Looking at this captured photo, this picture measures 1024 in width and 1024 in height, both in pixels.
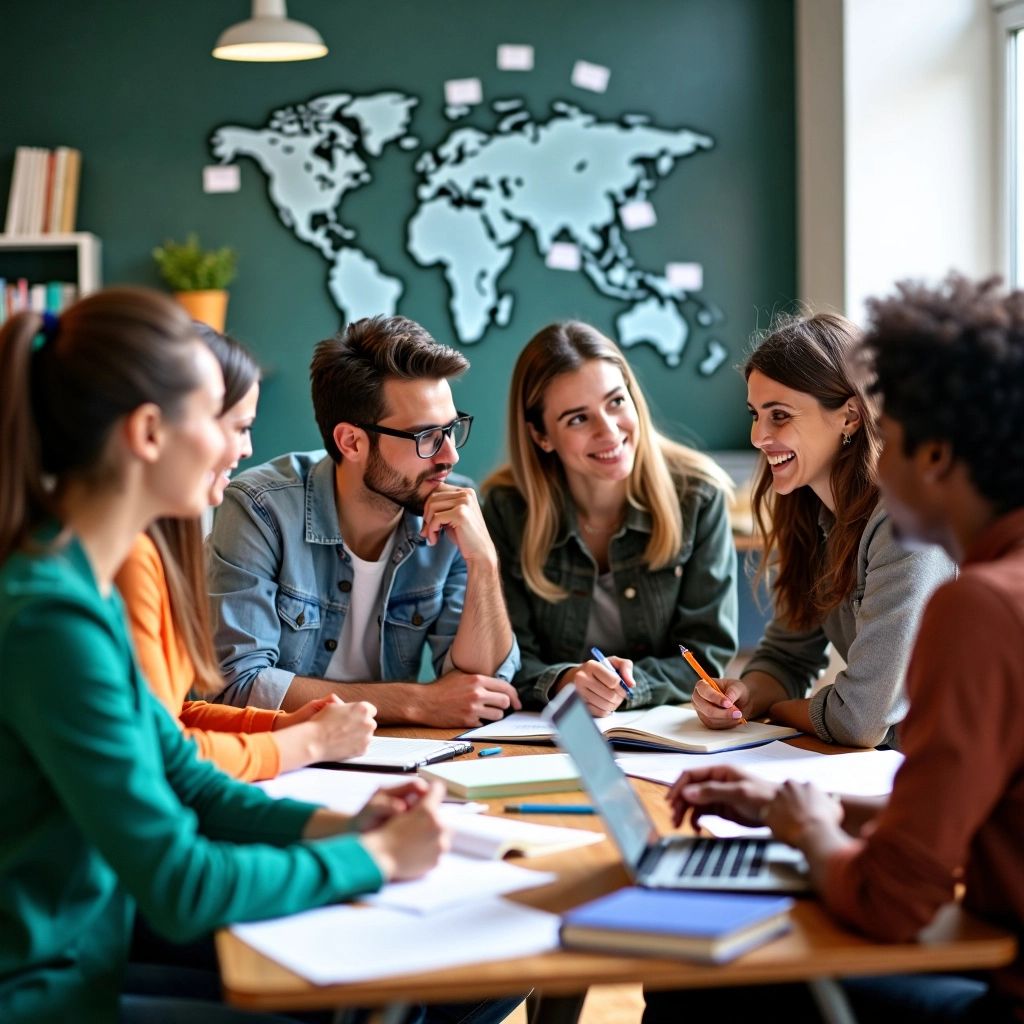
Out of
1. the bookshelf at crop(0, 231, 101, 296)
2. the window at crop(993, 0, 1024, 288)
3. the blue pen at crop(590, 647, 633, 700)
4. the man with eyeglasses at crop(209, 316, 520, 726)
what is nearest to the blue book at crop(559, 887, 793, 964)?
the blue pen at crop(590, 647, 633, 700)

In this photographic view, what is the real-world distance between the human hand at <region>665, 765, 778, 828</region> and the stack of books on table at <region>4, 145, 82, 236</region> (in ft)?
12.8


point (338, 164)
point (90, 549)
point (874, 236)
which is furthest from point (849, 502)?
point (338, 164)

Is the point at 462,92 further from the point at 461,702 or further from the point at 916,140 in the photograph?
the point at 461,702

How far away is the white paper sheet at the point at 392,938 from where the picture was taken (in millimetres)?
1146

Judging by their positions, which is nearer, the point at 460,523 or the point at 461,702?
the point at 461,702

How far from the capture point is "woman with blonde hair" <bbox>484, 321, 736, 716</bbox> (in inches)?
103

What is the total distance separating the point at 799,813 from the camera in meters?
1.35

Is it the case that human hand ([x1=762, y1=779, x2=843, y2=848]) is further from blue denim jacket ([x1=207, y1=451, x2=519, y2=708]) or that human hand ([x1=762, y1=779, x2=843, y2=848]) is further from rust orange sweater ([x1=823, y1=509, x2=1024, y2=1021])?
blue denim jacket ([x1=207, y1=451, x2=519, y2=708])

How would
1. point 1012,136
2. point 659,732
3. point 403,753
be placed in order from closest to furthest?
point 403,753 → point 659,732 → point 1012,136

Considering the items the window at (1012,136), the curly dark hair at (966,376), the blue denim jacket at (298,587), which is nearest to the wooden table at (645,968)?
the curly dark hair at (966,376)

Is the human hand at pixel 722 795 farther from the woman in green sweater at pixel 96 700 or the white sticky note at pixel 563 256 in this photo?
the white sticky note at pixel 563 256

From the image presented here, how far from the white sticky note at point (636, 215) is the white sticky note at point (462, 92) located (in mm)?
655

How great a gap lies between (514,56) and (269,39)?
108cm

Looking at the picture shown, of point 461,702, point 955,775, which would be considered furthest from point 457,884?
point 461,702
